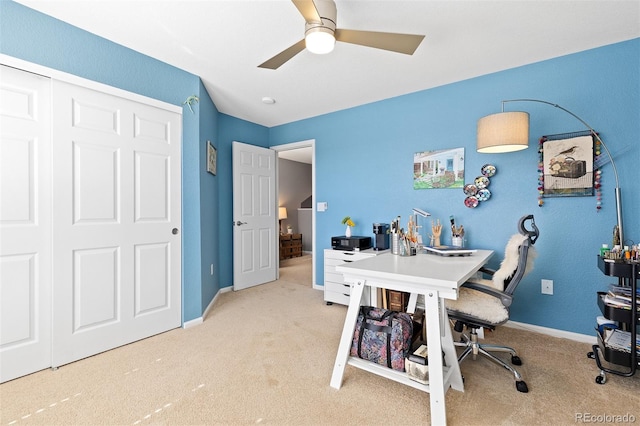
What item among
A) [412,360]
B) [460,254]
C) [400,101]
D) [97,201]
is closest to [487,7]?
[400,101]

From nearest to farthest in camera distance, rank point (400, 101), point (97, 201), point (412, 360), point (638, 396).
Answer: point (412, 360) < point (638, 396) < point (97, 201) < point (400, 101)

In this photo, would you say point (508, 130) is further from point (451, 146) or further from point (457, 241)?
point (457, 241)

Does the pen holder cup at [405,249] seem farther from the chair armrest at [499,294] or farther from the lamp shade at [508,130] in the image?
the lamp shade at [508,130]

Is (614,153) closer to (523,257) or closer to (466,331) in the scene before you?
(523,257)

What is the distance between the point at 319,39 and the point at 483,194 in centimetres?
210

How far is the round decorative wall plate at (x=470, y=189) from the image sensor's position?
2855 mm

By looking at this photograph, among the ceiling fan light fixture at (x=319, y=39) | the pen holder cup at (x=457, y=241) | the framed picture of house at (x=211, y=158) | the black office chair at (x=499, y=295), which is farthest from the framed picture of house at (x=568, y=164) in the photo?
the framed picture of house at (x=211, y=158)

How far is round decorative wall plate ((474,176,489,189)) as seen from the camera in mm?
2793

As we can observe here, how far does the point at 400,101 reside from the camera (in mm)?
3326

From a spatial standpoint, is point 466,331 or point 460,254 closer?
point 460,254

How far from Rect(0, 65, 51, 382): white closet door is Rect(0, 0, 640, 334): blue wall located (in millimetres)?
271

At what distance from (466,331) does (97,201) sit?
3.12m

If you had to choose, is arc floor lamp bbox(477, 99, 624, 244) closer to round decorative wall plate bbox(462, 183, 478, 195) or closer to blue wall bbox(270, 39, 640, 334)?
blue wall bbox(270, 39, 640, 334)

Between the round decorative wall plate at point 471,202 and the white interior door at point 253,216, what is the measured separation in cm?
265
